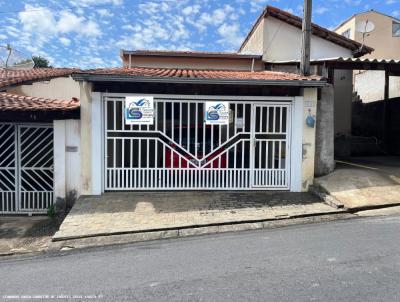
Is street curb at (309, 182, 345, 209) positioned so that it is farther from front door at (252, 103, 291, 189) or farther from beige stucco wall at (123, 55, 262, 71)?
beige stucco wall at (123, 55, 262, 71)

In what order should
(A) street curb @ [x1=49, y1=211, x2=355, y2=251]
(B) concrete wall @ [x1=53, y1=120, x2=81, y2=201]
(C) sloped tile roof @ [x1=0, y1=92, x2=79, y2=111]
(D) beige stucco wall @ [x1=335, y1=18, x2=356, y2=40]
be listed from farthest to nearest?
1. (D) beige stucco wall @ [x1=335, y1=18, x2=356, y2=40]
2. (B) concrete wall @ [x1=53, y1=120, x2=81, y2=201]
3. (C) sloped tile roof @ [x1=0, y1=92, x2=79, y2=111]
4. (A) street curb @ [x1=49, y1=211, x2=355, y2=251]

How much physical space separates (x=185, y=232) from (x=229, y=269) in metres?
2.16

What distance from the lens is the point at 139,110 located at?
30.3 ft

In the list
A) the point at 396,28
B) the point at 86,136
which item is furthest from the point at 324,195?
the point at 396,28

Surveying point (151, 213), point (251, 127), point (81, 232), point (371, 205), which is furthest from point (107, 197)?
point (371, 205)

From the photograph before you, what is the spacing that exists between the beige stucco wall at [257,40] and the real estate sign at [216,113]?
633 cm

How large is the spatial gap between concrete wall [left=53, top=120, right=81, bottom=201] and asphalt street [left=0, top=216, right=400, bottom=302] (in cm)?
341

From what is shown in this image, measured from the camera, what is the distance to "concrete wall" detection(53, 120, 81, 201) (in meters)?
9.01

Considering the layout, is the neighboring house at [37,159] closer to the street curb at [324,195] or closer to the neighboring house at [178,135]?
the neighboring house at [178,135]

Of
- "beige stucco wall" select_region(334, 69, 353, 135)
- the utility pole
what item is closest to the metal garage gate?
the utility pole

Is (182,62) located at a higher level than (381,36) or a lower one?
lower

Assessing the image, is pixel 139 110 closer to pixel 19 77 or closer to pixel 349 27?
pixel 19 77

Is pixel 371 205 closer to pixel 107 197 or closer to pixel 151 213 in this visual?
pixel 151 213

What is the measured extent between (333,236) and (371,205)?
2.44 meters
